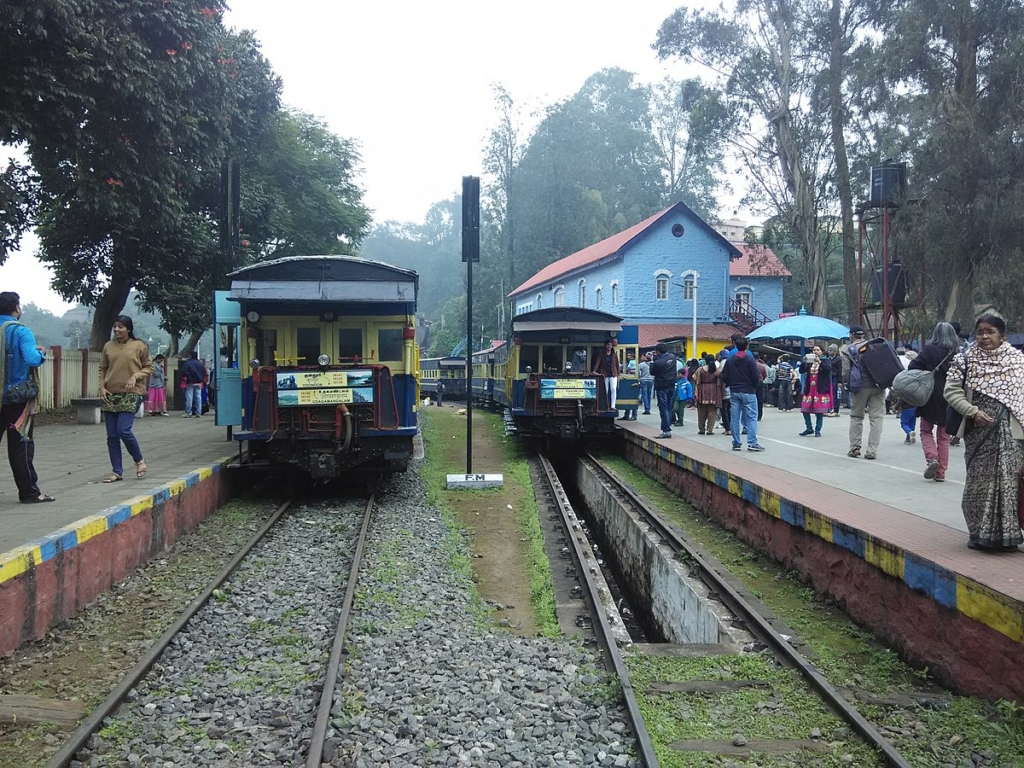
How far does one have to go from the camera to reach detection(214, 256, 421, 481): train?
1004cm

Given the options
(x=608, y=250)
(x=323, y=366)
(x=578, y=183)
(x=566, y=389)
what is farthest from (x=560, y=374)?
(x=578, y=183)

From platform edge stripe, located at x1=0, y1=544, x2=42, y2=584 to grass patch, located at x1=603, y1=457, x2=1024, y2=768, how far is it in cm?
495

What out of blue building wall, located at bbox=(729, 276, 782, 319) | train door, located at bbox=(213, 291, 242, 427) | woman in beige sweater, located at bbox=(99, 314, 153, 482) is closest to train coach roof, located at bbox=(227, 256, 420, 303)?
train door, located at bbox=(213, 291, 242, 427)

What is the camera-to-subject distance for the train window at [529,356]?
1662 cm

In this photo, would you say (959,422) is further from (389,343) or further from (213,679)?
(389,343)

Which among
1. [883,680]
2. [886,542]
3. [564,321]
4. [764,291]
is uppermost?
[764,291]

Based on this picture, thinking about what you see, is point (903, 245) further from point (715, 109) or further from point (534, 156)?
point (534, 156)

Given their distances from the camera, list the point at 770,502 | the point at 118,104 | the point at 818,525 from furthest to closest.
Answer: the point at 118,104, the point at 770,502, the point at 818,525

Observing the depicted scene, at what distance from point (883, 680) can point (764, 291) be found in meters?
37.3

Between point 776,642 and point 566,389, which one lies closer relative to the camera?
point 776,642

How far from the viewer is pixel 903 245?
26.9 m

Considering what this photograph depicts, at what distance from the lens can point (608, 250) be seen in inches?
1510

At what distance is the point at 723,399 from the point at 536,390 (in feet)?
12.1

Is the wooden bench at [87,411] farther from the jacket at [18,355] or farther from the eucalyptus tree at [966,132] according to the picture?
the eucalyptus tree at [966,132]
